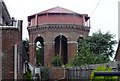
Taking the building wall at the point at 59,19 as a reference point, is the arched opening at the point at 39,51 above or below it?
below

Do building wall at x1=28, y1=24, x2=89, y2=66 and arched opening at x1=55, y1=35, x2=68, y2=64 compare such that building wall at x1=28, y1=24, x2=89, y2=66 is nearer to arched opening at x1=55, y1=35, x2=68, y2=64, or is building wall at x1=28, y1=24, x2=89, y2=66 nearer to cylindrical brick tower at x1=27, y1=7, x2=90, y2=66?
cylindrical brick tower at x1=27, y1=7, x2=90, y2=66

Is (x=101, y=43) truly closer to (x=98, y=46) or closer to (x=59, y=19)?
(x=98, y=46)

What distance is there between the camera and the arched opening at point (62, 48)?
175 ft

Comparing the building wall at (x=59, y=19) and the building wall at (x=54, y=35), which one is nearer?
the building wall at (x=59, y=19)

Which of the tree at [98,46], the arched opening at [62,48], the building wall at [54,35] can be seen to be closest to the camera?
the tree at [98,46]

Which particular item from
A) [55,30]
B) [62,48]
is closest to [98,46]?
[55,30]

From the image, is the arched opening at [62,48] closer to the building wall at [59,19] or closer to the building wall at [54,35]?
the building wall at [54,35]

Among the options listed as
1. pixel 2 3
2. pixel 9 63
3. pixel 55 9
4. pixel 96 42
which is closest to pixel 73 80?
pixel 2 3

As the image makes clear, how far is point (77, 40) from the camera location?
168ft

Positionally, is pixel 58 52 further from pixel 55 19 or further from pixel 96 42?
pixel 96 42

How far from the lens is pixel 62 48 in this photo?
180 ft

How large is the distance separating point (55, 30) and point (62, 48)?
5.16 m

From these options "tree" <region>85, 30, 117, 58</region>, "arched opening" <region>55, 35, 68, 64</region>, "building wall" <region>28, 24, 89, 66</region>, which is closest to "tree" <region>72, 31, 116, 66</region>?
"tree" <region>85, 30, 117, 58</region>

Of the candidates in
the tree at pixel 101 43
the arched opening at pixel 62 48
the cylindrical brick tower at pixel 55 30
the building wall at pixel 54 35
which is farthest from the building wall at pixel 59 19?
the tree at pixel 101 43
